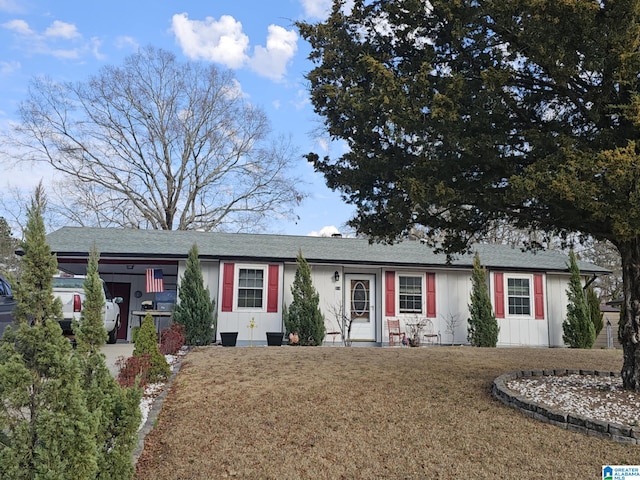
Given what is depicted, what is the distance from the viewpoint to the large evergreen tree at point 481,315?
13039 mm

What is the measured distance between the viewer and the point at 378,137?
6.26 meters

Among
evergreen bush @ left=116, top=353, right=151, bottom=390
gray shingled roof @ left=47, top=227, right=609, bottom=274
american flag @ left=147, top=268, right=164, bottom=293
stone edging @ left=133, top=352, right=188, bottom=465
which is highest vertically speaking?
gray shingled roof @ left=47, top=227, right=609, bottom=274

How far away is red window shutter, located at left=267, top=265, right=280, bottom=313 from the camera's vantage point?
1334 cm

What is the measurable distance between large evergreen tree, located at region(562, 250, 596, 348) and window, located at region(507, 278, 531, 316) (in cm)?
116

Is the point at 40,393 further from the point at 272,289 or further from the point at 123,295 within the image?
the point at 123,295

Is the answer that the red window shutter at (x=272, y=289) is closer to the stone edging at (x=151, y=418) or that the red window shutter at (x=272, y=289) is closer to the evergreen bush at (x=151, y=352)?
the stone edging at (x=151, y=418)

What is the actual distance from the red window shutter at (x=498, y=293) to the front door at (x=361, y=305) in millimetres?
3813

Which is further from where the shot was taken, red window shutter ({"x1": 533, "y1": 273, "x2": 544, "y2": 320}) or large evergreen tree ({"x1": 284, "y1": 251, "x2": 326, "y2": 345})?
red window shutter ({"x1": 533, "y1": 273, "x2": 544, "y2": 320})

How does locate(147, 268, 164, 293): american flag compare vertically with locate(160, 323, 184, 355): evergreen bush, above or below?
above

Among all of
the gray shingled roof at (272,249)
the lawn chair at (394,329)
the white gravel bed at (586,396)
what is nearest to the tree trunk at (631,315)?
the white gravel bed at (586,396)

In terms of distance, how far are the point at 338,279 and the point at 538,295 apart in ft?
21.1

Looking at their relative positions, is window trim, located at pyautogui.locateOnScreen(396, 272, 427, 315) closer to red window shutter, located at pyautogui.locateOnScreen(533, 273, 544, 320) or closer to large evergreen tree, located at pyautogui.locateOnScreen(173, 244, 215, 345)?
red window shutter, located at pyautogui.locateOnScreen(533, 273, 544, 320)

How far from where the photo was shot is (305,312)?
1259 cm

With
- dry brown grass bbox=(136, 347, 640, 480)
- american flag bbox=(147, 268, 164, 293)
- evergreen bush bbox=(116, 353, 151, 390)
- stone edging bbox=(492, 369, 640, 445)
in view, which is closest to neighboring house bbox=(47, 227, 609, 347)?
american flag bbox=(147, 268, 164, 293)
